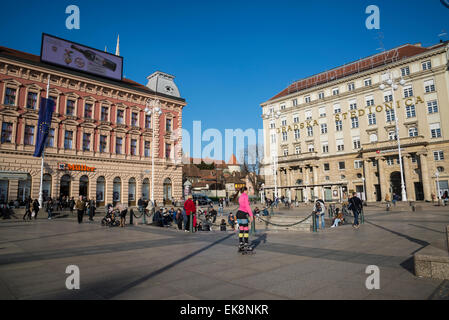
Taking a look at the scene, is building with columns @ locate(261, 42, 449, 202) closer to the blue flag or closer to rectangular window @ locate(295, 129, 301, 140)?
rectangular window @ locate(295, 129, 301, 140)

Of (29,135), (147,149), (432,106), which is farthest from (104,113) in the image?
(432,106)

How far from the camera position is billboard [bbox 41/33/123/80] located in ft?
107

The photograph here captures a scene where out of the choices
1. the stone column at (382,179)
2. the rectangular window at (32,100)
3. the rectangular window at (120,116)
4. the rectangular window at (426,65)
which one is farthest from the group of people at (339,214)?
the rectangular window at (426,65)

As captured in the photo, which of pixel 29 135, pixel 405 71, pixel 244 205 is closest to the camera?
Answer: pixel 244 205

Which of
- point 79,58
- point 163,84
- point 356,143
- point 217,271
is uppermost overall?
point 163,84

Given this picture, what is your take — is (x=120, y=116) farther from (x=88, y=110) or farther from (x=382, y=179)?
(x=382, y=179)

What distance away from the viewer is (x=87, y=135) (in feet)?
Answer: 117

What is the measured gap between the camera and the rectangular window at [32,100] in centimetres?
3105

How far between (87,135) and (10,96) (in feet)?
28.8

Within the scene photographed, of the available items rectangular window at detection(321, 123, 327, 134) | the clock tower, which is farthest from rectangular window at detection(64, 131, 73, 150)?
rectangular window at detection(321, 123, 327, 134)

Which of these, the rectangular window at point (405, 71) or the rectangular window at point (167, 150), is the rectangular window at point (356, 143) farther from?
the rectangular window at point (167, 150)

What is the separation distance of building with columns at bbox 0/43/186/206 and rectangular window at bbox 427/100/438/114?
39076 millimetres
